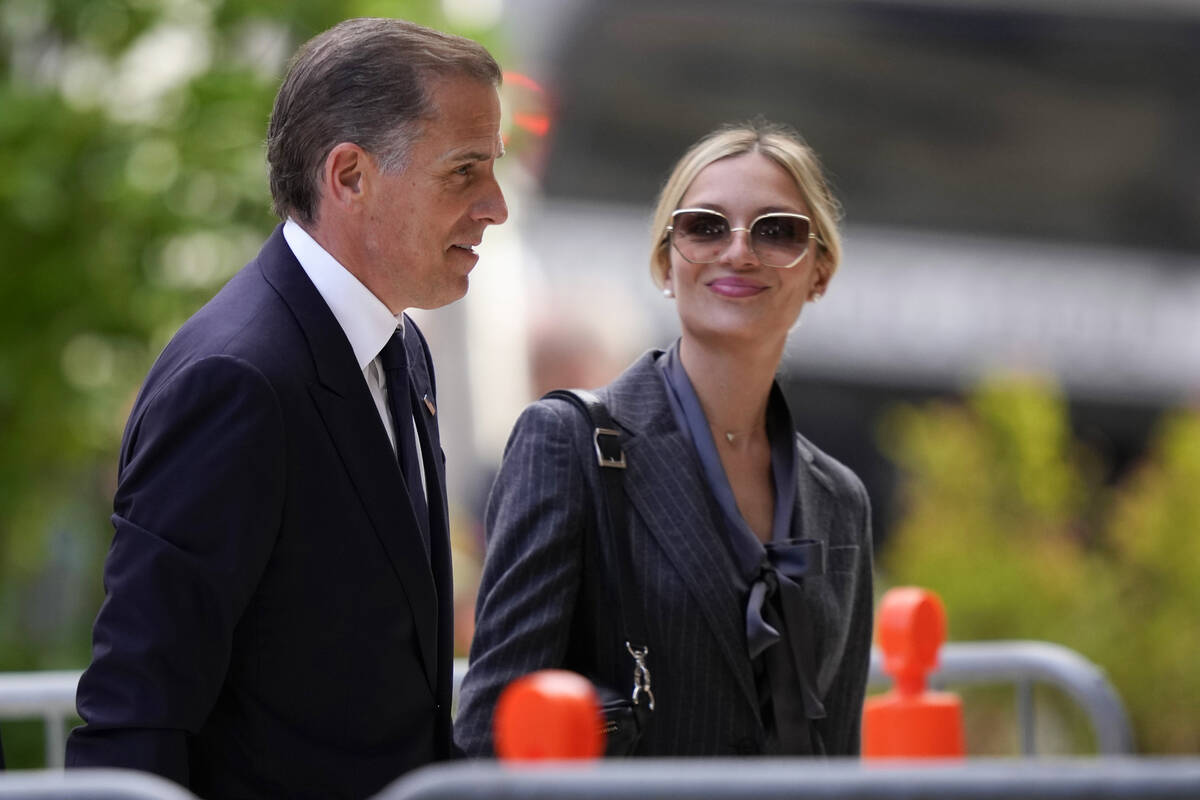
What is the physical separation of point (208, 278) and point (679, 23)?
1038 cm

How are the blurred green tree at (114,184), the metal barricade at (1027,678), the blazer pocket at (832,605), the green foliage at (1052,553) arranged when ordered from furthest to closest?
1. the green foliage at (1052,553)
2. the blurred green tree at (114,184)
3. the metal barricade at (1027,678)
4. the blazer pocket at (832,605)

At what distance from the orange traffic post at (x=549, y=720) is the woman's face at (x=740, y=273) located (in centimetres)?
129

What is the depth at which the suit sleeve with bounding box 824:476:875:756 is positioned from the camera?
3053mm

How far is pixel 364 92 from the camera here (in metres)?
2.55

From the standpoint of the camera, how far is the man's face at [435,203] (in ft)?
8.42

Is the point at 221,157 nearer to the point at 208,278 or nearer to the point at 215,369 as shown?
the point at 208,278

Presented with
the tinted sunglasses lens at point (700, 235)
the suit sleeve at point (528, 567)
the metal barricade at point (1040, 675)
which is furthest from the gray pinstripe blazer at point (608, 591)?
the metal barricade at point (1040, 675)

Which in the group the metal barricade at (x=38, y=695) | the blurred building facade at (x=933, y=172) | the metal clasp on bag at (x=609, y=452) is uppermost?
the blurred building facade at (x=933, y=172)

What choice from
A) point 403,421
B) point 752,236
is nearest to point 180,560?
point 403,421

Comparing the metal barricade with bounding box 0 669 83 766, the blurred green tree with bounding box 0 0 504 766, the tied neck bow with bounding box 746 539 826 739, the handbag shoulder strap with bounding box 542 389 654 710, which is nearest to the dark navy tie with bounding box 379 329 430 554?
the handbag shoulder strap with bounding box 542 389 654 710

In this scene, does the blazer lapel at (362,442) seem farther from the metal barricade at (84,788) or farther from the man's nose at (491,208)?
the metal barricade at (84,788)

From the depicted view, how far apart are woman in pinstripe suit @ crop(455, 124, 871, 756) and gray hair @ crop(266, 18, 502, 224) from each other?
0.57m

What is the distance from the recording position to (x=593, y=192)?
17.3m

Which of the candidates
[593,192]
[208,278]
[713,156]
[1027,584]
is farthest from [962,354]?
[713,156]
